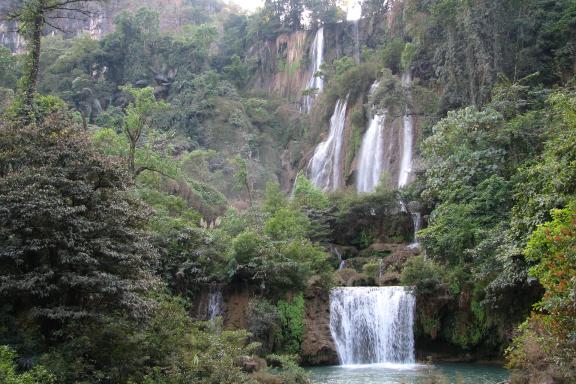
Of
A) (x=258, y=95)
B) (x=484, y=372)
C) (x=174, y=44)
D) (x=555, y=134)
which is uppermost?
(x=174, y=44)

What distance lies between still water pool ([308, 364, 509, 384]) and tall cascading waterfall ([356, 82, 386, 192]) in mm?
18589

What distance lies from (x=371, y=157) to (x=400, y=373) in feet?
72.4

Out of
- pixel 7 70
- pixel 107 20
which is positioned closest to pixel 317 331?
pixel 7 70

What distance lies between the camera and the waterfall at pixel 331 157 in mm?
42031

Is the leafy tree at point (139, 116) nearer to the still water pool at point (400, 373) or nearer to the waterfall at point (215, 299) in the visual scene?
the waterfall at point (215, 299)

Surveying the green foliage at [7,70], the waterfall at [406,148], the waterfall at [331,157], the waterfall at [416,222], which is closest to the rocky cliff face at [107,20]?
the green foliage at [7,70]

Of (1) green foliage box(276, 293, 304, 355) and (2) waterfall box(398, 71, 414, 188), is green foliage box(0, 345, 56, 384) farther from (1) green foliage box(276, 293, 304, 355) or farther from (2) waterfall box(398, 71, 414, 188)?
(2) waterfall box(398, 71, 414, 188)

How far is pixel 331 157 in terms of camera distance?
1690 inches

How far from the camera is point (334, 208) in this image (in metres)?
32.2

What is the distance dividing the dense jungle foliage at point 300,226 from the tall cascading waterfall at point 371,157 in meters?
1.03

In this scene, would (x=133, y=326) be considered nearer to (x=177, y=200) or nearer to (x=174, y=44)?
(x=177, y=200)

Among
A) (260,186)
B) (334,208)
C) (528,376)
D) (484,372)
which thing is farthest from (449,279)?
(260,186)

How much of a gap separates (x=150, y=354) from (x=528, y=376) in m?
8.38

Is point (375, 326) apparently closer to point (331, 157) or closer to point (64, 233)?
point (64, 233)
